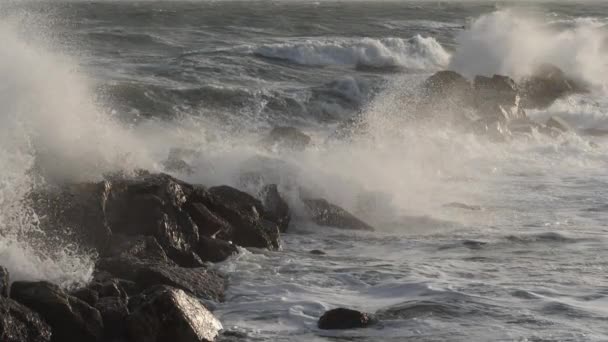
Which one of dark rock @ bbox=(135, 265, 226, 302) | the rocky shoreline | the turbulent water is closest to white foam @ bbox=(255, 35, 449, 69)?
the turbulent water

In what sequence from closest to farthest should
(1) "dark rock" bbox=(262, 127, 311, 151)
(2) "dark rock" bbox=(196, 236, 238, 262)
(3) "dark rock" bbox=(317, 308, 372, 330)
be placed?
(3) "dark rock" bbox=(317, 308, 372, 330)
(2) "dark rock" bbox=(196, 236, 238, 262)
(1) "dark rock" bbox=(262, 127, 311, 151)

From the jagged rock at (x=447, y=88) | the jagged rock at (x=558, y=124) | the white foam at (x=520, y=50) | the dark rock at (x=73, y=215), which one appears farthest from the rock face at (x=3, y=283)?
the white foam at (x=520, y=50)

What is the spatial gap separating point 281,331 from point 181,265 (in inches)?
72.0

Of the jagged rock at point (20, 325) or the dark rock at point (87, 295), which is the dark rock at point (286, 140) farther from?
the jagged rock at point (20, 325)

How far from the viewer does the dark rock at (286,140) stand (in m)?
15.7

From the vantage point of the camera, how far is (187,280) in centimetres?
880

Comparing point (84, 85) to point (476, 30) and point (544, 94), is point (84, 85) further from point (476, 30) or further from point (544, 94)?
point (476, 30)

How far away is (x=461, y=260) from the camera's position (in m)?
10.6

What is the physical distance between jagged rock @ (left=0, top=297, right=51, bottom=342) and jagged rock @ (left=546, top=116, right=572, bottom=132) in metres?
15.7

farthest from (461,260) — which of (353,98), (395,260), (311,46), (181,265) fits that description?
(311,46)

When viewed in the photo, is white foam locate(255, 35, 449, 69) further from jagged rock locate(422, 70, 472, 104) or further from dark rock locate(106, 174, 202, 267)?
dark rock locate(106, 174, 202, 267)

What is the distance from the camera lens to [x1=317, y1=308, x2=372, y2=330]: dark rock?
8133 mm

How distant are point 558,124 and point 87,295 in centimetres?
1539

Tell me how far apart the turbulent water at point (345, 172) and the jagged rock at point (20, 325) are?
0.98 meters
